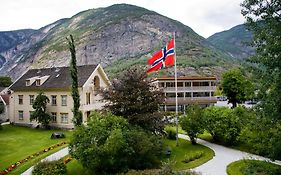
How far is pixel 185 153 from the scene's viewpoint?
29.0m

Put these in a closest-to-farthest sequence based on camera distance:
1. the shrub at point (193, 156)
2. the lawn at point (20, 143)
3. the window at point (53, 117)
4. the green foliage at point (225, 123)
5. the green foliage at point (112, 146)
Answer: the green foliage at point (112, 146)
the shrub at point (193, 156)
the lawn at point (20, 143)
the green foliage at point (225, 123)
the window at point (53, 117)

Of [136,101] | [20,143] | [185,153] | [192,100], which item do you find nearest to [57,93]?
[20,143]

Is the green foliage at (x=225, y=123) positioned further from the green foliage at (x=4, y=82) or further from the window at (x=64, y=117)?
the green foliage at (x=4, y=82)

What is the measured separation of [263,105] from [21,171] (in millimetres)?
18286

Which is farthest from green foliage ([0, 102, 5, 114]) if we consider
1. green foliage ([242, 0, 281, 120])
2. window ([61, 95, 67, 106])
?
green foliage ([242, 0, 281, 120])

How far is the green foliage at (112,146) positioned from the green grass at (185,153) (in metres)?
2.16

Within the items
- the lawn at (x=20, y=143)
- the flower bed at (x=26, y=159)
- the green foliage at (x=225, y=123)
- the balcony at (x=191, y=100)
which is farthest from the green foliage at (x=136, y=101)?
the balcony at (x=191, y=100)

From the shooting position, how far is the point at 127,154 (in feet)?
73.7

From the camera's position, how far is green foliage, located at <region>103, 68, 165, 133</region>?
88.2 ft

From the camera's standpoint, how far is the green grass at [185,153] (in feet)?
82.9

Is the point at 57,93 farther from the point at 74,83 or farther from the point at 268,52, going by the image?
the point at 268,52

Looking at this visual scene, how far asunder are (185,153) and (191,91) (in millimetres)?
41476

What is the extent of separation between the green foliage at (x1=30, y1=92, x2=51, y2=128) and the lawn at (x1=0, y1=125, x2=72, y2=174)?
1463 millimetres

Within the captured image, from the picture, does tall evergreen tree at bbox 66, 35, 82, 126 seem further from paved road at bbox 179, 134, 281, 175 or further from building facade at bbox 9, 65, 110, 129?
paved road at bbox 179, 134, 281, 175
